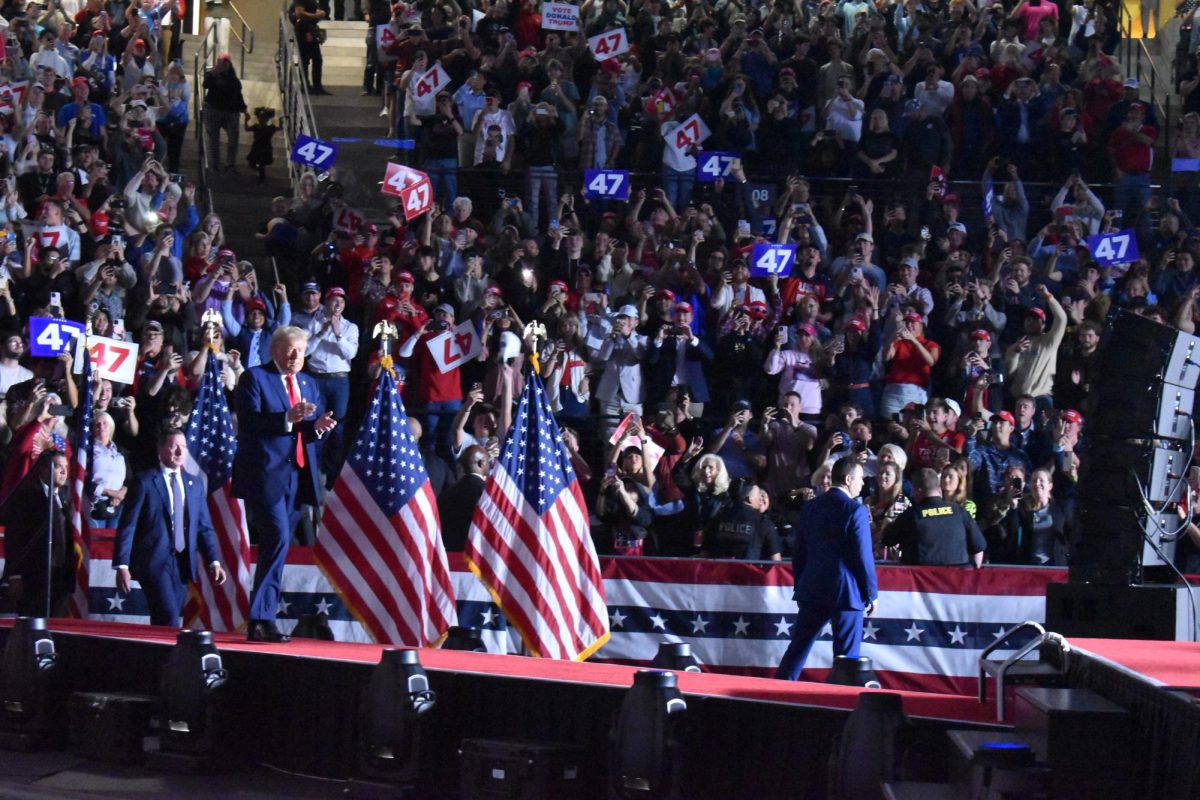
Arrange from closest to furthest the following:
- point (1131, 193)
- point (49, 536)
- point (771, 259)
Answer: point (49, 536) < point (771, 259) < point (1131, 193)

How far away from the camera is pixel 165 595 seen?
11953 mm

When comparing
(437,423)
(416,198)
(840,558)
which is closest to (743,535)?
(840,558)

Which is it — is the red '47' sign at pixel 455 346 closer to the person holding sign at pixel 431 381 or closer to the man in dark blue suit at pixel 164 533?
the person holding sign at pixel 431 381

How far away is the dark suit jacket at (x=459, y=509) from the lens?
13.6 metres

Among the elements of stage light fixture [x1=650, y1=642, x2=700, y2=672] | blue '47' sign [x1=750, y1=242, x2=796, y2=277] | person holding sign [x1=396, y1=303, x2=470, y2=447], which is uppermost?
blue '47' sign [x1=750, y1=242, x2=796, y2=277]

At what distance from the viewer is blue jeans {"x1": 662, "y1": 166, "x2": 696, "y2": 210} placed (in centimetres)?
2180

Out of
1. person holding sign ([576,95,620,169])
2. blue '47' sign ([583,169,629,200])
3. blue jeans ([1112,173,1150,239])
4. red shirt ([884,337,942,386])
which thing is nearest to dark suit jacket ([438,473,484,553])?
red shirt ([884,337,942,386])

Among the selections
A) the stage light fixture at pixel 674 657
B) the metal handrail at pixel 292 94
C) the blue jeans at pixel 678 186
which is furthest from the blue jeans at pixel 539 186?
the stage light fixture at pixel 674 657

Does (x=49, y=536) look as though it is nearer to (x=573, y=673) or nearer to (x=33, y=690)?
(x=33, y=690)

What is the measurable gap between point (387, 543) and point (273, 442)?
96 centimetres

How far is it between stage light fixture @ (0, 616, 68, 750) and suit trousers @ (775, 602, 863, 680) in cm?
444

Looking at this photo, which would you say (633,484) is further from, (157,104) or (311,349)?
(157,104)

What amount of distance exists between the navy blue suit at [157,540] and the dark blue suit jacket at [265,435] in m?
1.65

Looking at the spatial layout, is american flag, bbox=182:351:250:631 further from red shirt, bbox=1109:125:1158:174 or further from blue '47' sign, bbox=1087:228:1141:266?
red shirt, bbox=1109:125:1158:174
